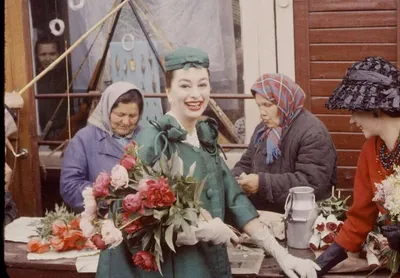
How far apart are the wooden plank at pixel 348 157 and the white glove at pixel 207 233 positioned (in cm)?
225

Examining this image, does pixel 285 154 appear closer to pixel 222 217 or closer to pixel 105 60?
pixel 222 217

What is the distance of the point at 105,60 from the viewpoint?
5.49m

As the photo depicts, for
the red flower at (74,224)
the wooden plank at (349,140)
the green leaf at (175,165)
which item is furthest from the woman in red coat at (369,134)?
the wooden plank at (349,140)

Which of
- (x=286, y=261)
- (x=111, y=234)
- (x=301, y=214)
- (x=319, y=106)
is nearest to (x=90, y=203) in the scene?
(x=111, y=234)

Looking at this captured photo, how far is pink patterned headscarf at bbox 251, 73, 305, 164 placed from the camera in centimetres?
428

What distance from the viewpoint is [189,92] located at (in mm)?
3020

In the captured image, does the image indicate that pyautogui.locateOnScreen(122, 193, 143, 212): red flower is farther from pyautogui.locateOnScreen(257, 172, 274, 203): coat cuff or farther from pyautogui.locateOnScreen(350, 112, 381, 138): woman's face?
pyautogui.locateOnScreen(257, 172, 274, 203): coat cuff

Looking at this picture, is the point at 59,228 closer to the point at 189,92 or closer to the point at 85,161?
the point at 85,161

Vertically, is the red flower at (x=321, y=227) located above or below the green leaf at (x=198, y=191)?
below

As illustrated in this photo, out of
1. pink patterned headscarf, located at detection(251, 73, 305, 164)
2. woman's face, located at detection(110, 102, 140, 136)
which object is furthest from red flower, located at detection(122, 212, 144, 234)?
pink patterned headscarf, located at detection(251, 73, 305, 164)

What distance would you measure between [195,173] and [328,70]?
2.23 meters

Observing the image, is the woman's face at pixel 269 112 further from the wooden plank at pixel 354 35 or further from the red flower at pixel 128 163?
the red flower at pixel 128 163

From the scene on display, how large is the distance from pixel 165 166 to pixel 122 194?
0.20m

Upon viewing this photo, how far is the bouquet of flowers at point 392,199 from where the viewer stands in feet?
9.46
